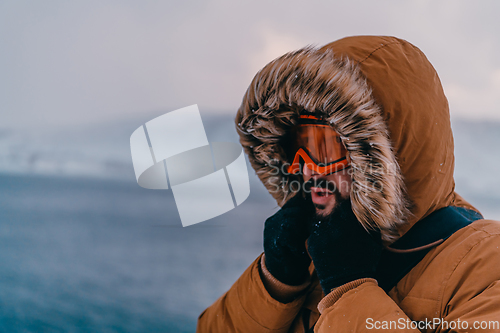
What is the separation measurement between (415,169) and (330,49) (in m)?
0.42

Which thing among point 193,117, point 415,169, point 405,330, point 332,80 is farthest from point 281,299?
point 193,117

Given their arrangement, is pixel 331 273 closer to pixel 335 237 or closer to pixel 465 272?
pixel 335 237

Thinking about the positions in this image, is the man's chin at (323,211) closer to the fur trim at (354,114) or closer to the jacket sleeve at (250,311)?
the fur trim at (354,114)

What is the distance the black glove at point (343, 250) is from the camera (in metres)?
0.78

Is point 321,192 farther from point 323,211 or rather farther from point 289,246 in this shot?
point 289,246

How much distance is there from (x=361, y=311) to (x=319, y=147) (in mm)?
489

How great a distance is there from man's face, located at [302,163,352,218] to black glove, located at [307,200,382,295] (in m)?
0.07

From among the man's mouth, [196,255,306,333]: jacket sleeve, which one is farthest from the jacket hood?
[196,255,306,333]: jacket sleeve

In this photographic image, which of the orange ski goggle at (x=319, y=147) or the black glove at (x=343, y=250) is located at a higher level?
the orange ski goggle at (x=319, y=147)

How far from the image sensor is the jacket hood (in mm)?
783

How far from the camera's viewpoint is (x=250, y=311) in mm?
1095

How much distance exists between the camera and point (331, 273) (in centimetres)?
79

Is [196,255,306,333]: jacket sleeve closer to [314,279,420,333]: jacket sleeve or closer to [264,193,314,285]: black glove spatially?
[264,193,314,285]: black glove

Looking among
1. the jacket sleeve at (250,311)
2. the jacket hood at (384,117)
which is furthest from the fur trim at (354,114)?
the jacket sleeve at (250,311)
